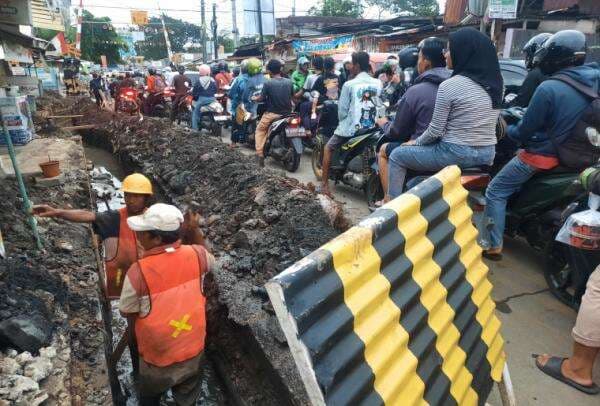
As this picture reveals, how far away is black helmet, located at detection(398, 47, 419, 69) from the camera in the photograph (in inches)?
247

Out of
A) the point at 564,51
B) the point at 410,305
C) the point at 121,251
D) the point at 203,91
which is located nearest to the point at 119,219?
the point at 121,251

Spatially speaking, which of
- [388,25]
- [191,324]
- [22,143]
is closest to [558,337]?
[191,324]

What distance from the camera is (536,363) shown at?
286cm

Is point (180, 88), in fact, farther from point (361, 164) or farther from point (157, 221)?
point (157, 221)

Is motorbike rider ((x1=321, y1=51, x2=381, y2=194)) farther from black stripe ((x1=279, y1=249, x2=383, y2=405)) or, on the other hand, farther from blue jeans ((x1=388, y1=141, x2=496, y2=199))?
black stripe ((x1=279, y1=249, x2=383, y2=405))

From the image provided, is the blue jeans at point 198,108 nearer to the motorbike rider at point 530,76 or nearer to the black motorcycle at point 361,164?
the black motorcycle at point 361,164

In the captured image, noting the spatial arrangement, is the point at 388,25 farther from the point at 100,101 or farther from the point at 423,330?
the point at 423,330

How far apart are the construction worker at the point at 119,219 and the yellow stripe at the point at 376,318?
2.10 metres

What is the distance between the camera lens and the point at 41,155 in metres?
7.38

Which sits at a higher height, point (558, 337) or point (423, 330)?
point (423, 330)

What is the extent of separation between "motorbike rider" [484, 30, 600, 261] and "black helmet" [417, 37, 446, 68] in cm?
80

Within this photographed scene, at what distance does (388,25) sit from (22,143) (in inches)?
572

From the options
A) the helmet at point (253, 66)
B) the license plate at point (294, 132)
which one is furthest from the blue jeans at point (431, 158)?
the helmet at point (253, 66)

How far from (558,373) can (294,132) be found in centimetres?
571
